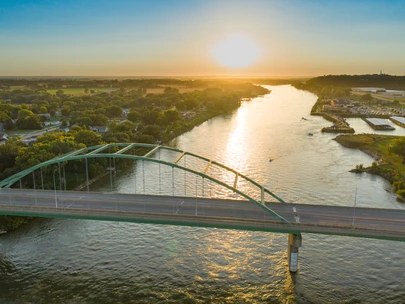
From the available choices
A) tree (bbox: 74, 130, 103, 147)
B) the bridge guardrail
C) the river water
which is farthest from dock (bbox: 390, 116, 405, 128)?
the bridge guardrail

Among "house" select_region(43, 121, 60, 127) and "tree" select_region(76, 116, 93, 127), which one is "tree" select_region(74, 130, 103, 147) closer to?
"tree" select_region(76, 116, 93, 127)

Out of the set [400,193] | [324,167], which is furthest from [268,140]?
[400,193]

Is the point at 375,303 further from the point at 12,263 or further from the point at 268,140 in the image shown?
the point at 268,140

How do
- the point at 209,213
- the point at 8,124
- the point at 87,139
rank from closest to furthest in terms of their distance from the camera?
the point at 209,213 < the point at 87,139 < the point at 8,124

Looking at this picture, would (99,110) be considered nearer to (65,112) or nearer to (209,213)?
(65,112)

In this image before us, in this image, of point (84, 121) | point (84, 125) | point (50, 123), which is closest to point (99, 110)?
point (50, 123)

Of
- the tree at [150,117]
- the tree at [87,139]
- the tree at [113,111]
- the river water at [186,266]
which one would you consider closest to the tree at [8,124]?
the tree at [113,111]

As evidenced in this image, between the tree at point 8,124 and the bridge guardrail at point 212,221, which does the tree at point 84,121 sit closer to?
the tree at point 8,124
